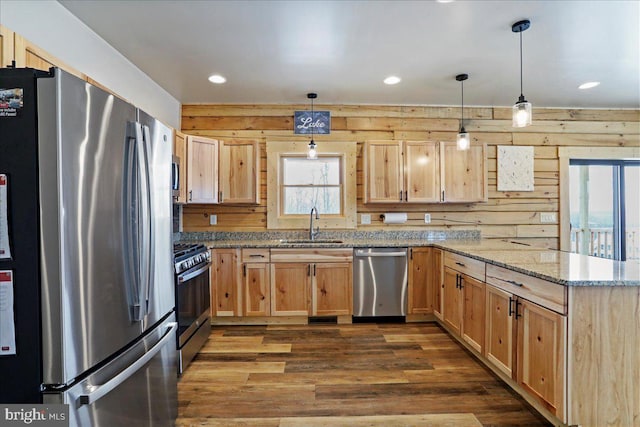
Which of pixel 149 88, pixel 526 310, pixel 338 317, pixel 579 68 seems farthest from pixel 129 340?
pixel 579 68

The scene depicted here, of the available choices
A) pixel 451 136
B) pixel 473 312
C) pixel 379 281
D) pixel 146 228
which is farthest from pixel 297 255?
pixel 451 136

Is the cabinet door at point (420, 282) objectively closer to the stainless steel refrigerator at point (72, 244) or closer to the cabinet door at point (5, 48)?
the stainless steel refrigerator at point (72, 244)

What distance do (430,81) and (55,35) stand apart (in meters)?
3.14

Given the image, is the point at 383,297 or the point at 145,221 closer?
the point at 145,221

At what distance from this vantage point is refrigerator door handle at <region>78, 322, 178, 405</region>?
120 centimetres

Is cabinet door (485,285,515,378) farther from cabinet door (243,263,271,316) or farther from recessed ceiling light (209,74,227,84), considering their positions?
recessed ceiling light (209,74,227,84)

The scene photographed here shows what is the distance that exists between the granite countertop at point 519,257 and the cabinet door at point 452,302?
27cm

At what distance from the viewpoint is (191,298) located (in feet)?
9.10

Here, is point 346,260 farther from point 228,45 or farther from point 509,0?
point 509,0

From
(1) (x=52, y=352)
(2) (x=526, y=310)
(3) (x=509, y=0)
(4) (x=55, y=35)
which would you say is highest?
(3) (x=509, y=0)

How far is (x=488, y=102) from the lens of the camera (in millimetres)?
4055

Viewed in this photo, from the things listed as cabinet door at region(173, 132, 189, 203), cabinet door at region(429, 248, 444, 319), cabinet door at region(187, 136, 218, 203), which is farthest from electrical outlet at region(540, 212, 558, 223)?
cabinet door at region(173, 132, 189, 203)

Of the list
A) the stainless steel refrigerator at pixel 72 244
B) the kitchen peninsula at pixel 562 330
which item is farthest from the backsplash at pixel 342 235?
the stainless steel refrigerator at pixel 72 244

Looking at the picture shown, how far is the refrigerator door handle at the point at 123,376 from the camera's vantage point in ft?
3.94
